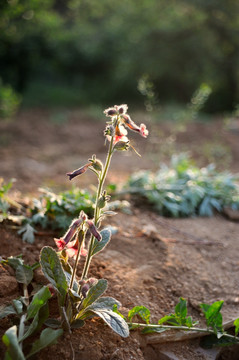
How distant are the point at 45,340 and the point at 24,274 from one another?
1.61 ft

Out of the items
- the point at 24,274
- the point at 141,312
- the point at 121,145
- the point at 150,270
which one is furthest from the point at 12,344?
the point at 150,270

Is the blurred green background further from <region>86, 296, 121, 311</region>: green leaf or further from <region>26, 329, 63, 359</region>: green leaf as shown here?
<region>26, 329, 63, 359</region>: green leaf

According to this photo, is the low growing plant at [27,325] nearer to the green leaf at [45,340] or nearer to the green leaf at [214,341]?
the green leaf at [45,340]

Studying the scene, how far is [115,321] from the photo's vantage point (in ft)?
6.02

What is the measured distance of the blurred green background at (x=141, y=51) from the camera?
10.2 meters

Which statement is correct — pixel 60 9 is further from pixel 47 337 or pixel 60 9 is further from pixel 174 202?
pixel 47 337

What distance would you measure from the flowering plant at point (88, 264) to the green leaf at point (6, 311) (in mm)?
185

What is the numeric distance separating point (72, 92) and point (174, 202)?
9.10 metres

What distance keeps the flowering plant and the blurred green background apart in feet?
26.2

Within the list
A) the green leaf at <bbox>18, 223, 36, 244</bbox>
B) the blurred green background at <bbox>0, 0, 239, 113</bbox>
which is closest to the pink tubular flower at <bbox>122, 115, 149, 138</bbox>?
the green leaf at <bbox>18, 223, 36, 244</bbox>

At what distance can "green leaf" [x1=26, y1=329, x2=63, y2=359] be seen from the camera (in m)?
1.77

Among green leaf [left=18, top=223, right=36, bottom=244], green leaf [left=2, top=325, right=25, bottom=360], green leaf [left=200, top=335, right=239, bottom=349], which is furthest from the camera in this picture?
green leaf [left=18, top=223, right=36, bottom=244]

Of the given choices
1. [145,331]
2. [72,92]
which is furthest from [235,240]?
[72,92]

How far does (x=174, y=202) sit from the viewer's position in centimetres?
377
